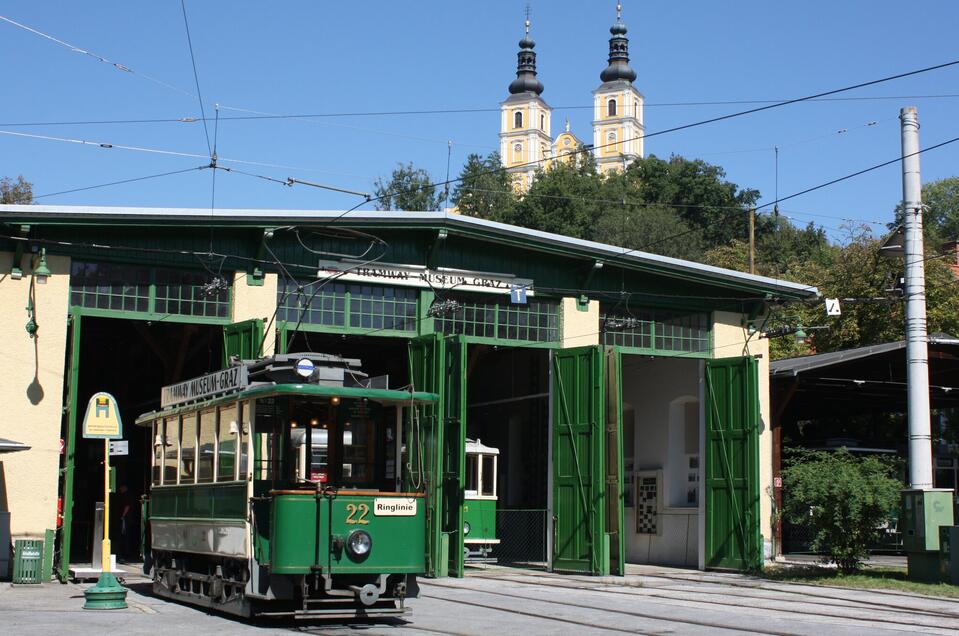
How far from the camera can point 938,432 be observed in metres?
38.3

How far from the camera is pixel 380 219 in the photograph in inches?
952

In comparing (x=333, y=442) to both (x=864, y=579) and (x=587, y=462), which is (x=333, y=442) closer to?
(x=587, y=462)

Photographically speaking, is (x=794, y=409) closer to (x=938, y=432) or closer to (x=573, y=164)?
(x=938, y=432)

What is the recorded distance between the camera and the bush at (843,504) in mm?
23219

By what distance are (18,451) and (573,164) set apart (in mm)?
92855

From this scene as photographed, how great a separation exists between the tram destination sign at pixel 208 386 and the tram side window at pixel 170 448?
293 mm

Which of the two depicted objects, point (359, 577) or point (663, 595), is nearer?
point (359, 577)

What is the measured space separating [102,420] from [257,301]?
27.0 ft

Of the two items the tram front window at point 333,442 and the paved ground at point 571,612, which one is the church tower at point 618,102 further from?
the tram front window at point 333,442

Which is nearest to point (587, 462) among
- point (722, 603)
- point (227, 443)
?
point (722, 603)

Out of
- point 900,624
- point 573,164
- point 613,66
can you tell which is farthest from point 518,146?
point 900,624

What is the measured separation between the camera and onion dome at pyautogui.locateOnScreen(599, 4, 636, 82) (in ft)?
534

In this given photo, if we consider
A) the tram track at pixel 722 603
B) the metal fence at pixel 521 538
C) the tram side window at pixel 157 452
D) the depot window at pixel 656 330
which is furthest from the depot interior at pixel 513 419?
the tram side window at pixel 157 452

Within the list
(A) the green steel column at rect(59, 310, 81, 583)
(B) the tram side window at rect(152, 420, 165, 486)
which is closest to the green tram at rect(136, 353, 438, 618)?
(B) the tram side window at rect(152, 420, 165, 486)
